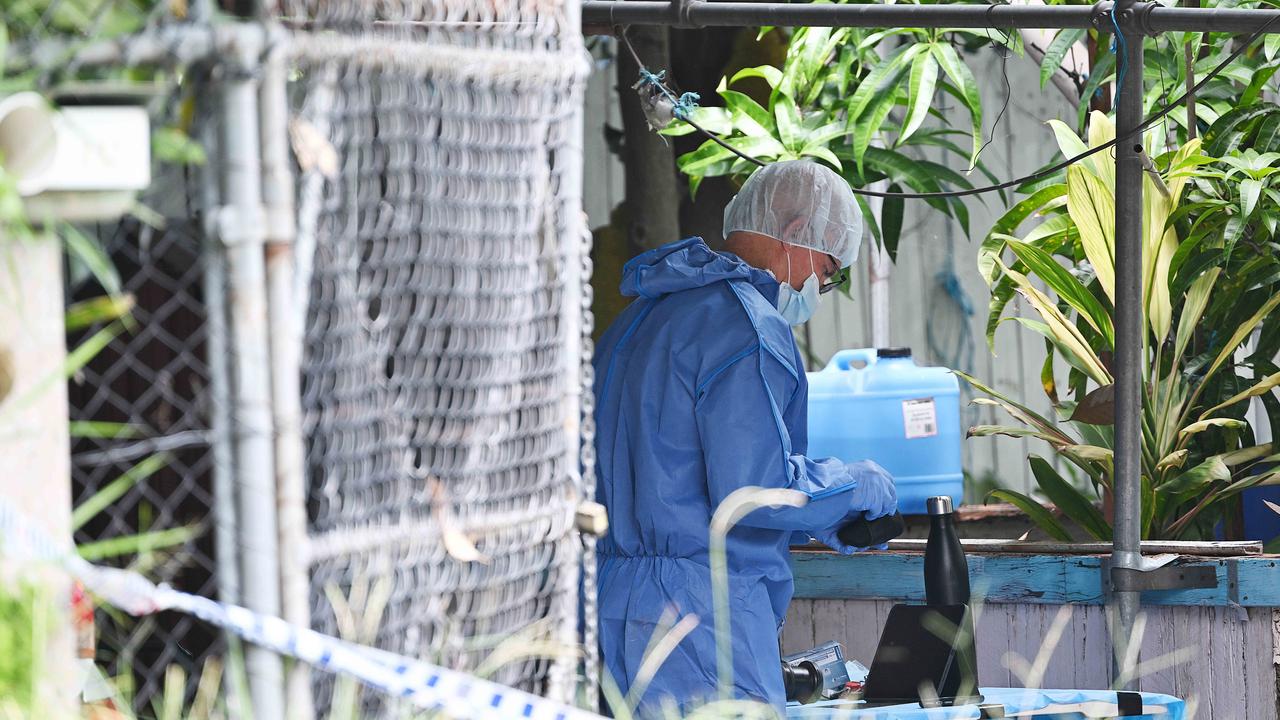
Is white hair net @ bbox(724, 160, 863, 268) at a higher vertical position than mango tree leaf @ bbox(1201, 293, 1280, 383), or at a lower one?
higher

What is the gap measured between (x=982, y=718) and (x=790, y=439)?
0.73 metres

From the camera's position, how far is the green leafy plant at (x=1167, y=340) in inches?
157

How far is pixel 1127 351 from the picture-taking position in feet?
11.4

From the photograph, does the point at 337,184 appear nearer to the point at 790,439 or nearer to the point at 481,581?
the point at 481,581

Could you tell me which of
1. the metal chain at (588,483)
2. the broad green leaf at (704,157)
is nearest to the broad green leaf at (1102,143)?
the broad green leaf at (704,157)

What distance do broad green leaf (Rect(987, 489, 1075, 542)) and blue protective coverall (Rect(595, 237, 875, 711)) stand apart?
150 centimetres

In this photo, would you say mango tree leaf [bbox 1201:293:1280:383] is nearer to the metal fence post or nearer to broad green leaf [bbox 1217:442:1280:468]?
broad green leaf [bbox 1217:442:1280:468]

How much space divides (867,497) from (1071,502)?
150cm

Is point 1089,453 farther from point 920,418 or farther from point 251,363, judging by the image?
point 251,363

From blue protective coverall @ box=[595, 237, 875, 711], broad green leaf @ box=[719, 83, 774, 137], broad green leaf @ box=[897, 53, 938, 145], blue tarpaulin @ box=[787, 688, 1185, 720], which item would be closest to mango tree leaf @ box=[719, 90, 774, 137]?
broad green leaf @ box=[719, 83, 774, 137]

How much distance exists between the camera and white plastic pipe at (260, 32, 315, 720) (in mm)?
1658

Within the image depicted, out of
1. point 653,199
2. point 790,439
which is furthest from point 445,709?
point 653,199

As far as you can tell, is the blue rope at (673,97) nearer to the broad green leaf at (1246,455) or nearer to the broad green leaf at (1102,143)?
the broad green leaf at (1102,143)

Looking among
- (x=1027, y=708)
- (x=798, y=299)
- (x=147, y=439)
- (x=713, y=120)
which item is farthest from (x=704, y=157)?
(x=147, y=439)
